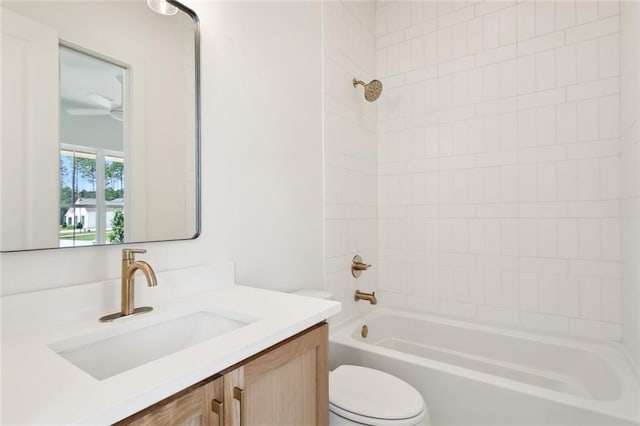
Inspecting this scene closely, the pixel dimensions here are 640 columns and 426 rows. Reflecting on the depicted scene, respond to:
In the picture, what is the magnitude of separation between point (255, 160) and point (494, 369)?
176cm

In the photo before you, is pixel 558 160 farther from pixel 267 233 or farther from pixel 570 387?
pixel 267 233

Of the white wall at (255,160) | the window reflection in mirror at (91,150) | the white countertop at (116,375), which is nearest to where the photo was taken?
the white countertop at (116,375)

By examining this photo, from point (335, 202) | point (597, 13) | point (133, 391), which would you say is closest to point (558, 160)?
point (597, 13)

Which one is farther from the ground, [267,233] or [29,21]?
[29,21]

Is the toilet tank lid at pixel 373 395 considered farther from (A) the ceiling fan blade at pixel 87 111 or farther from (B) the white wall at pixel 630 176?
(A) the ceiling fan blade at pixel 87 111

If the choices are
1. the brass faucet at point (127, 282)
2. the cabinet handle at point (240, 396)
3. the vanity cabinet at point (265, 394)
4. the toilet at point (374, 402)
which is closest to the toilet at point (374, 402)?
the toilet at point (374, 402)

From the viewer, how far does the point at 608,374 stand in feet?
4.94

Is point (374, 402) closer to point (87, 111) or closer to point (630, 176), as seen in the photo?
point (87, 111)

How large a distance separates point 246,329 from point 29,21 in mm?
926

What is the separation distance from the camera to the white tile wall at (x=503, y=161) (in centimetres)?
173

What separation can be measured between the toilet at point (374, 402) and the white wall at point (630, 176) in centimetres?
102

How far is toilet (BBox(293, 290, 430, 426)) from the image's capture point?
1101mm

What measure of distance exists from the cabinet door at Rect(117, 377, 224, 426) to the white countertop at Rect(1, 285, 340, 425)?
1.2 inches

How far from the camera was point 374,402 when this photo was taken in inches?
46.4
